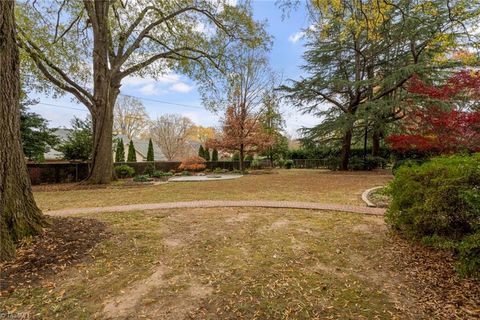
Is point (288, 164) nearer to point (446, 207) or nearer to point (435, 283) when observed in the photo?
point (446, 207)

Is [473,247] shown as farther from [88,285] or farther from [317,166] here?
[317,166]

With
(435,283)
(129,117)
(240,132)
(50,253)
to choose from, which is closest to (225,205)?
(50,253)

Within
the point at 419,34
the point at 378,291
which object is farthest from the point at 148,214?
the point at 419,34

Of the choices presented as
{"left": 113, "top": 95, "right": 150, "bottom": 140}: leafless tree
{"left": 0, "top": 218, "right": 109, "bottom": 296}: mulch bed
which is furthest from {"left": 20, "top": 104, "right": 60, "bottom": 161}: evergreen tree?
{"left": 113, "top": 95, "right": 150, "bottom": 140}: leafless tree

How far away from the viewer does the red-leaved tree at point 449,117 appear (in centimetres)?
1004

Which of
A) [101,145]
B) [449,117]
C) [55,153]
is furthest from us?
[55,153]

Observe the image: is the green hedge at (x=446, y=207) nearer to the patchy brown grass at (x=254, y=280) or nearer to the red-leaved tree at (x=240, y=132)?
the patchy brown grass at (x=254, y=280)

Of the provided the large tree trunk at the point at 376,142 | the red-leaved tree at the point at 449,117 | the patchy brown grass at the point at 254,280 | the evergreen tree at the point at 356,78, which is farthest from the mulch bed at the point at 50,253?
the large tree trunk at the point at 376,142

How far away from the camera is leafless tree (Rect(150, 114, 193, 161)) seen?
3204 centimetres

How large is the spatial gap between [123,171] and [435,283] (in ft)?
47.9

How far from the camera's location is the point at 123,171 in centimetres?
1433

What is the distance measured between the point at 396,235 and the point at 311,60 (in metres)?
15.9

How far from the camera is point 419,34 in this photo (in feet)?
44.3

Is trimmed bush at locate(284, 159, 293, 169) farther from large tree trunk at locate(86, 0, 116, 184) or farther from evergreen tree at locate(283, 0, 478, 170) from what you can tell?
large tree trunk at locate(86, 0, 116, 184)
